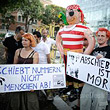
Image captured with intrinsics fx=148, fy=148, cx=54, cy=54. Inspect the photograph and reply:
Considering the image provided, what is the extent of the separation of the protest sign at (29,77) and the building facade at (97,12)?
2470cm

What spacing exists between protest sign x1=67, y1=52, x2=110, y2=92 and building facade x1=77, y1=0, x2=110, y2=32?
963 inches

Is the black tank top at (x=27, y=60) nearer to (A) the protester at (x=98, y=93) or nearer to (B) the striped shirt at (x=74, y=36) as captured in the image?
(B) the striped shirt at (x=74, y=36)

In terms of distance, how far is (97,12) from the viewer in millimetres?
29281

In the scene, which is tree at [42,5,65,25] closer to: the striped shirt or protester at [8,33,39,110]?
the striped shirt

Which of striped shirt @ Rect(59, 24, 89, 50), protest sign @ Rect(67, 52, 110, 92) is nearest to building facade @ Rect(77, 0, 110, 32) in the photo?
striped shirt @ Rect(59, 24, 89, 50)

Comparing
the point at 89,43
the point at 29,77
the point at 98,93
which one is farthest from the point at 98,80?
the point at 29,77

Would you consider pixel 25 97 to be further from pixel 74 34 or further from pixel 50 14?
pixel 50 14

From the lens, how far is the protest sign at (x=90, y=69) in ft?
7.23

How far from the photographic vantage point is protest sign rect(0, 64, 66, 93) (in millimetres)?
2359

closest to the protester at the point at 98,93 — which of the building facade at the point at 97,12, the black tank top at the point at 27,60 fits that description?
the black tank top at the point at 27,60

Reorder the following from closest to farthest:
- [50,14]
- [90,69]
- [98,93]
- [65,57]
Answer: [98,93] → [90,69] → [65,57] → [50,14]

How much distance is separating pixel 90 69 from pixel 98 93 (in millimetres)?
393

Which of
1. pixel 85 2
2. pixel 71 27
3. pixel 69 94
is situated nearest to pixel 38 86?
pixel 69 94

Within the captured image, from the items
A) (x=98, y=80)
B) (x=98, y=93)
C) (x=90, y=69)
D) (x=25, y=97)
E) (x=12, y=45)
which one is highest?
(x=12, y=45)
